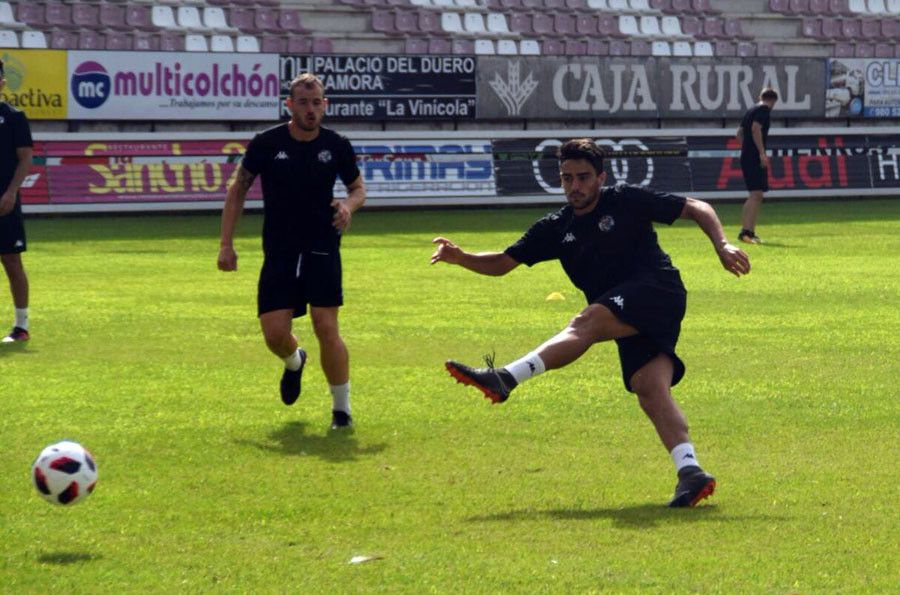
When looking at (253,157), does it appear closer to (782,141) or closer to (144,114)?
(144,114)

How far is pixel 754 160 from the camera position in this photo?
880 inches

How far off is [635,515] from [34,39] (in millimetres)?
22787

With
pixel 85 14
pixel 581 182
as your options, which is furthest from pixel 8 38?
pixel 581 182

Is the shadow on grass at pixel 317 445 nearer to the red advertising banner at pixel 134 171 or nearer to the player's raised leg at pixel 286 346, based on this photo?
the player's raised leg at pixel 286 346

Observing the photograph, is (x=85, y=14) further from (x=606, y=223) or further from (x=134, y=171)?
(x=606, y=223)

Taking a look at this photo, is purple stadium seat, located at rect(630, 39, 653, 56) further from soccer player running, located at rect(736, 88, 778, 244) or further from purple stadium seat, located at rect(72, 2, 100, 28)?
soccer player running, located at rect(736, 88, 778, 244)

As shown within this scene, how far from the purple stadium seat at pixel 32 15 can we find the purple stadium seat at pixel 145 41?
1603 mm

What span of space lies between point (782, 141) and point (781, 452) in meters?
21.3

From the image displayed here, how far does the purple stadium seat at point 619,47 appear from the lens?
111 ft

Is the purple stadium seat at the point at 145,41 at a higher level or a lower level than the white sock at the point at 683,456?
lower

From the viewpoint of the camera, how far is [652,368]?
755 cm

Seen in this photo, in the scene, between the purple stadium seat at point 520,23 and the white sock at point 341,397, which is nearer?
the white sock at point 341,397

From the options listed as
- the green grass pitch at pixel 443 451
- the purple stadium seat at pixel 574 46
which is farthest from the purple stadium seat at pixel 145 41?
the green grass pitch at pixel 443 451

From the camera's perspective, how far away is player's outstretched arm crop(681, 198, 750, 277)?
7.25 m
